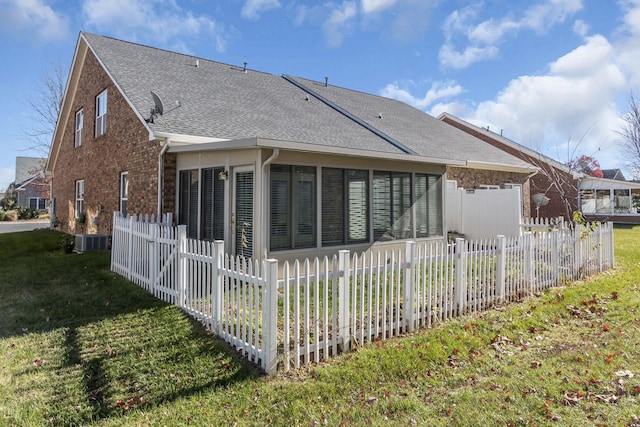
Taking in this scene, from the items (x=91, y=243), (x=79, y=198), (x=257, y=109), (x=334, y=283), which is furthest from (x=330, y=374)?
(x=79, y=198)

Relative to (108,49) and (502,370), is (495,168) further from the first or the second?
(108,49)

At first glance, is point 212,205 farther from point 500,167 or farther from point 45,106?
point 45,106

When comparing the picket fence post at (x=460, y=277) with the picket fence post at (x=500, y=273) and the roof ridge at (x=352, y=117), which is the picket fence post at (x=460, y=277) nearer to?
the picket fence post at (x=500, y=273)

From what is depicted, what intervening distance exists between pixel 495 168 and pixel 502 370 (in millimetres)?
13390

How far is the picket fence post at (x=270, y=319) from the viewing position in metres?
4.13

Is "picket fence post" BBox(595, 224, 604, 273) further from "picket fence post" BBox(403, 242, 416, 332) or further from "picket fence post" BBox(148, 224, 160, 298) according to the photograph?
"picket fence post" BBox(148, 224, 160, 298)

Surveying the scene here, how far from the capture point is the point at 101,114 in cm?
1364

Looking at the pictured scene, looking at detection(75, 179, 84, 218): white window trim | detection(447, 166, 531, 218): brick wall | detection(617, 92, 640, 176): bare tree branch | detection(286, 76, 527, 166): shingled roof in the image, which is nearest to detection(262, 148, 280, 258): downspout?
detection(286, 76, 527, 166): shingled roof

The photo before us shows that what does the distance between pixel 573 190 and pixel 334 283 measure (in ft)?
83.9

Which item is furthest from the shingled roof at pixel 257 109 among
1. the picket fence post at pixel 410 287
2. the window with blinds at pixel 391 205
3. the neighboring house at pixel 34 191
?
the neighboring house at pixel 34 191

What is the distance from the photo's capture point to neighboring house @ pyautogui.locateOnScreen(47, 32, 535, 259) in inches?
323

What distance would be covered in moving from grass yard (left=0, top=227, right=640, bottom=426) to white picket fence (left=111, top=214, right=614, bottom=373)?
25cm

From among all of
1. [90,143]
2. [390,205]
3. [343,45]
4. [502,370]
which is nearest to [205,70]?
[90,143]

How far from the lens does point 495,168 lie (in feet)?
53.0
